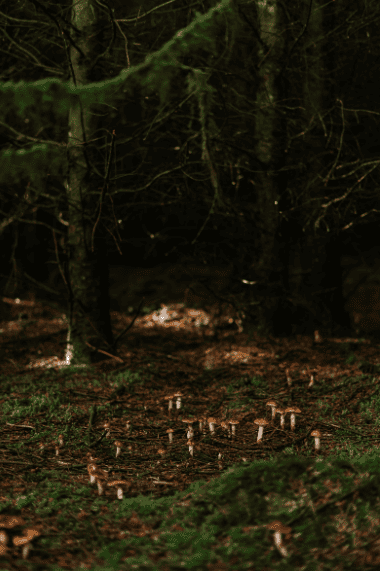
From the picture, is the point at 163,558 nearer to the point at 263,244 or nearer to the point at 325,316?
the point at 263,244

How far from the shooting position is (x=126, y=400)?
6.15 m

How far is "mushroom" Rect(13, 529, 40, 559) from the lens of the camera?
114 inches

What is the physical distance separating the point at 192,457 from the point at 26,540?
198 centimetres

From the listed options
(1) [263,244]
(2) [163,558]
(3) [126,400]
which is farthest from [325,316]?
(2) [163,558]

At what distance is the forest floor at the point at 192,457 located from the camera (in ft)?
9.75

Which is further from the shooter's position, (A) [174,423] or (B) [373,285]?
(B) [373,285]

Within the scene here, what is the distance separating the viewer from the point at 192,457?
15.1ft

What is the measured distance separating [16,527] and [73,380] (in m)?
3.71

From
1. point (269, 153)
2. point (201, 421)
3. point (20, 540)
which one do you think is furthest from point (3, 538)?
point (269, 153)

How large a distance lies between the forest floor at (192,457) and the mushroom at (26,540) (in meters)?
0.01

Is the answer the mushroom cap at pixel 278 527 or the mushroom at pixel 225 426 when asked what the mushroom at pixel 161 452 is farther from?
the mushroom cap at pixel 278 527

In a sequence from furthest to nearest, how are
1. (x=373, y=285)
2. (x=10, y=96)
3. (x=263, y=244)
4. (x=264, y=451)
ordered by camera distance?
A: (x=373, y=285), (x=263, y=244), (x=10, y=96), (x=264, y=451)

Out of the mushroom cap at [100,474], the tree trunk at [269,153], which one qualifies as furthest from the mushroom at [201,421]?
the tree trunk at [269,153]

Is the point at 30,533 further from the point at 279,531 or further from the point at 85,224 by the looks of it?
the point at 85,224
